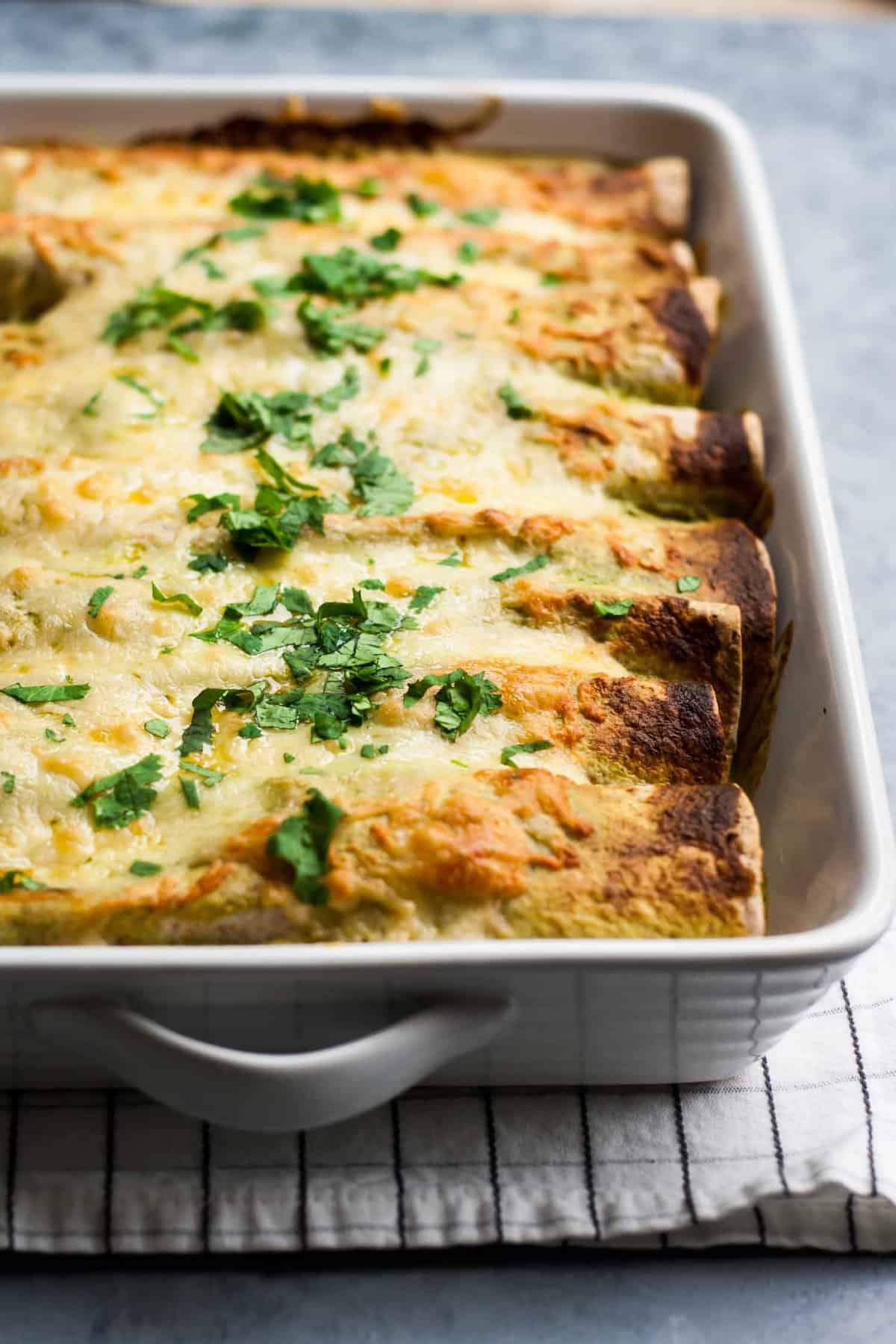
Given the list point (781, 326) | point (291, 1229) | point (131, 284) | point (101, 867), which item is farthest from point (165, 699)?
point (781, 326)

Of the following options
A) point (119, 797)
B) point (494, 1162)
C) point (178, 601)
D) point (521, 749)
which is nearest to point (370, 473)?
point (178, 601)

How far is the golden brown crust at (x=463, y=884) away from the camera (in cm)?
228

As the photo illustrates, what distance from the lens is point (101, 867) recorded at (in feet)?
7.74

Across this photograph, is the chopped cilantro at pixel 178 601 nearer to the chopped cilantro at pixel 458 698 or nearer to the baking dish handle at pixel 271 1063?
the chopped cilantro at pixel 458 698

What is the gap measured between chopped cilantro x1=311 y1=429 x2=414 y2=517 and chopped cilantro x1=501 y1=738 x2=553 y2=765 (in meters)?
0.58

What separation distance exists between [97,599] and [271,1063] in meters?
0.93

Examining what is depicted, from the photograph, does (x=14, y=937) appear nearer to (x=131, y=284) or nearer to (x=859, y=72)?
(x=131, y=284)

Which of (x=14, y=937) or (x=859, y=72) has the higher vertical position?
(x=859, y=72)

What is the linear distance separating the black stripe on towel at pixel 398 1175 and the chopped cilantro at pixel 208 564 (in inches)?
37.7

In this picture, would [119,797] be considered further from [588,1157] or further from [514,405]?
[514,405]

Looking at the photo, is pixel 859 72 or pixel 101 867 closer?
pixel 101 867

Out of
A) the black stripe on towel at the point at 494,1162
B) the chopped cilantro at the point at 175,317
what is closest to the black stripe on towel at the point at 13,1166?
the black stripe on towel at the point at 494,1162

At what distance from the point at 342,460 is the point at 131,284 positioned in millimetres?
686

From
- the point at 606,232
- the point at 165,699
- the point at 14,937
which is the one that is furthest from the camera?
the point at 606,232
